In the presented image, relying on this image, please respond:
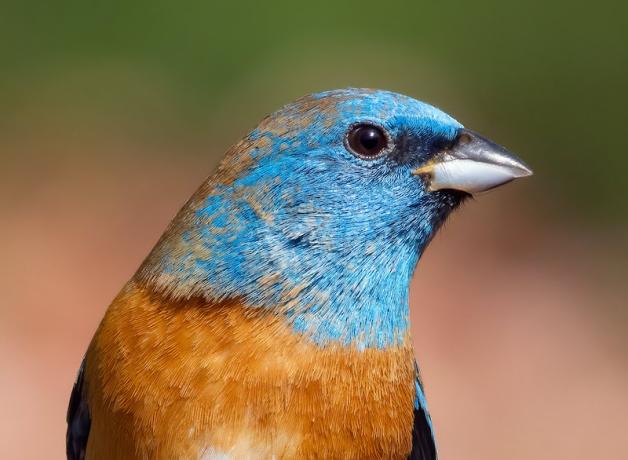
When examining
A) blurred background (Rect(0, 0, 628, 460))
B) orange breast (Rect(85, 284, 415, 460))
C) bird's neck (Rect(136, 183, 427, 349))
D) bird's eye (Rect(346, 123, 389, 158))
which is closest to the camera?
orange breast (Rect(85, 284, 415, 460))

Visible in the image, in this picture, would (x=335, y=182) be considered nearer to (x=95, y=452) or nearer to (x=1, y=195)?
(x=95, y=452)

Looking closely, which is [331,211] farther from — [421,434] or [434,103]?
[434,103]

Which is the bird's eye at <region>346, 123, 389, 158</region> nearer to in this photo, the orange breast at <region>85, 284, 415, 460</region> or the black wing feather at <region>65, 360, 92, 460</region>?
the orange breast at <region>85, 284, 415, 460</region>

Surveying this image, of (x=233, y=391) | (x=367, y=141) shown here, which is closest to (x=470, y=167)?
(x=367, y=141)

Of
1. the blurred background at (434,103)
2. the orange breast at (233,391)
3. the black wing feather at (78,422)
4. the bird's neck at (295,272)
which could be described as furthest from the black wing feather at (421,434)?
the blurred background at (434,103)

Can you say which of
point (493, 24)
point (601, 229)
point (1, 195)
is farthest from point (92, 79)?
point (601, 229)

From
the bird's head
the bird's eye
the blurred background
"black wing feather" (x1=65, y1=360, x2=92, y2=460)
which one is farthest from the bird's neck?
the blurred background

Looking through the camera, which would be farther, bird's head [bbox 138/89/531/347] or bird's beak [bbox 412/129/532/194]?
bird's beak [bbox 412/129/532/194]
